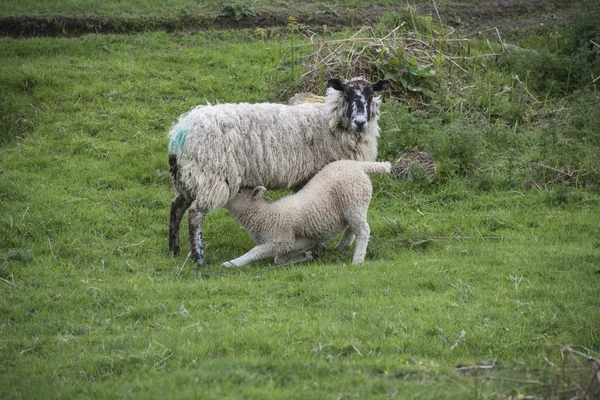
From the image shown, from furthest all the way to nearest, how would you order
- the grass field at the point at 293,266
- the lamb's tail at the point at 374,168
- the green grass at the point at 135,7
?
the green grass at the point at 135,7, the lamb's tail at the point at 374,168, the grass field at the point at 293,266

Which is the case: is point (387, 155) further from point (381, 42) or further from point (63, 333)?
point (63, 333)

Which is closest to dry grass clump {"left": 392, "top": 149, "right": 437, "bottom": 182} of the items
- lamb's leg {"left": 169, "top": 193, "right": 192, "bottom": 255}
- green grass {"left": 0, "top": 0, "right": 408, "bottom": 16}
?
lamb's leg {"left": 169, "top": 193, "right": 192, "bottom": 255}

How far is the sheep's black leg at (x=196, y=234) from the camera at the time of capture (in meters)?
8.95

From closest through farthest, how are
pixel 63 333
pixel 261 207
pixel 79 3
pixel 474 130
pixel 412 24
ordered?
pixel 63 333
pixel 261 207
pixel 474 130
pixel 412 24
pixel 79 3

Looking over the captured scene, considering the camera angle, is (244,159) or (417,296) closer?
(417,296)

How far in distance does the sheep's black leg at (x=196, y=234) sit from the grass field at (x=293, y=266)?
0.22 metres

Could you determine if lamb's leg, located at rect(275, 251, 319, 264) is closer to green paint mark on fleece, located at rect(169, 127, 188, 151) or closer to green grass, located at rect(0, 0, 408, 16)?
green paint mark on fleece, located at rect(169, 127, 188, 151)

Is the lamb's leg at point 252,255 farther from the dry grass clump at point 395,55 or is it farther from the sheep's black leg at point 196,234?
the dry grass clump at point 395,55

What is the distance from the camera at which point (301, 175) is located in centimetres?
958

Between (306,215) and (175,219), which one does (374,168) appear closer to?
(306,215)

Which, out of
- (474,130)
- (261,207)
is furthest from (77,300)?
(474,130)

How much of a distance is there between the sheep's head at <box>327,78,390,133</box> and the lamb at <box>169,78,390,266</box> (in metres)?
0.01

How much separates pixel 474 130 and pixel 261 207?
147 inches

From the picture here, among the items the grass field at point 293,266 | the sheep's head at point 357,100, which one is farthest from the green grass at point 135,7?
the sheep's head at point 357,100
